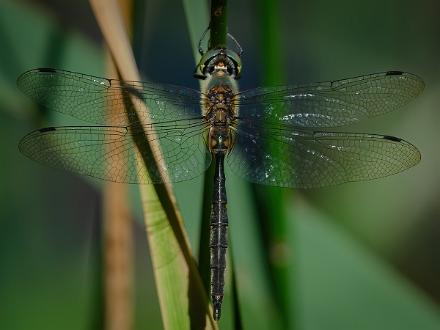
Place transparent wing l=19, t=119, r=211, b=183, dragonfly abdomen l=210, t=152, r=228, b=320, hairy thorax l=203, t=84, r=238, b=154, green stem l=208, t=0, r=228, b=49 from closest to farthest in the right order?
green stem l=208, t=0, r=228, b=49, dragonfly abdomen l=210, t=152, r=228, b=320, transparent wing l=19, t=119, r=211, b=183, hairy thorax l=203, t=84, r=238, b=154

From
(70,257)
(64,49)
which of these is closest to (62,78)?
(64,49)

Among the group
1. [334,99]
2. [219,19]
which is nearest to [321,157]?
[334,99]

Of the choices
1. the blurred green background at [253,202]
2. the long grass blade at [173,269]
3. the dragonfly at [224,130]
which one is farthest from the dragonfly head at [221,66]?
the long grass blade at [173,269]

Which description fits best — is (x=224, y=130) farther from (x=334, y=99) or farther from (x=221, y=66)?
(x=334, y=99)

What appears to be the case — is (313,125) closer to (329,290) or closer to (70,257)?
(329,290)

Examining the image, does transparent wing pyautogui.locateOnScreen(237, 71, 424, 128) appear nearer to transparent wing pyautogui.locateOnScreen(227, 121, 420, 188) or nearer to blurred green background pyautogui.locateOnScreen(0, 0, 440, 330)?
transparent wing pyautogui.locateOnScreen(227, 121, 420, 188)

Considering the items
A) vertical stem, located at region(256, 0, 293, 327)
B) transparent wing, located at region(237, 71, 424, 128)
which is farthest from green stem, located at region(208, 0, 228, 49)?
transparent wing, located at region(237, 71, 424, 128)

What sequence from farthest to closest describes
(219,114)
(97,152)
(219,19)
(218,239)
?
(219,114)
(97,152)
(218,239)
(219,19)
